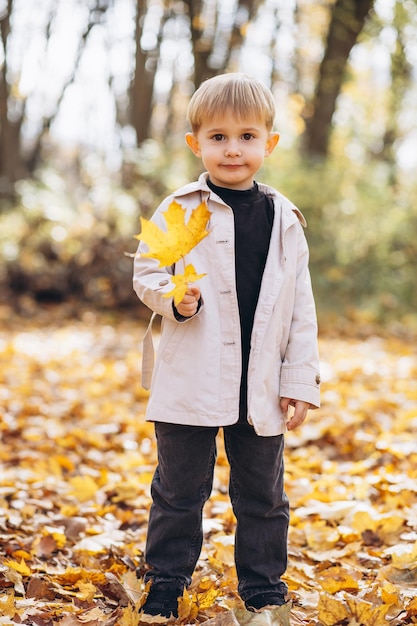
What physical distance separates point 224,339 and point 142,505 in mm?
1544

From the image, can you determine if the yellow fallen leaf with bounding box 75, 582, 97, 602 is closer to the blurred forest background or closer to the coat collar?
the coat collar

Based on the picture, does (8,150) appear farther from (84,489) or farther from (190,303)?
(190,303)

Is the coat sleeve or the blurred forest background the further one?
the blurred forest background

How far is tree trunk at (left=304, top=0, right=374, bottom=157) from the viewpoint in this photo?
8875mm

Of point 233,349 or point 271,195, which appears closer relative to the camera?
point 233,349

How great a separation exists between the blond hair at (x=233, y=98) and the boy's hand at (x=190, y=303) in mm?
554

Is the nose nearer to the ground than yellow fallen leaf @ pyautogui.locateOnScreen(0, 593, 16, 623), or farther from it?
farther from it

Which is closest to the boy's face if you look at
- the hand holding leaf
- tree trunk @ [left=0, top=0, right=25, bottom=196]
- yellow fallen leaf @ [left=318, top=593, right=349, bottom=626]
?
the hand holding leaf

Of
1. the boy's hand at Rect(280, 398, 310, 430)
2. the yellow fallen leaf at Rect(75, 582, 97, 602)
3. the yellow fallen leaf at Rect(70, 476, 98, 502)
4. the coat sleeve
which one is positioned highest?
the coat sleeve

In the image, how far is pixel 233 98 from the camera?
2.22 meters

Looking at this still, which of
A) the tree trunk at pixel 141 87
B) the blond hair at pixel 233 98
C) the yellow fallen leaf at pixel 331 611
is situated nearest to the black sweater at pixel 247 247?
the blond hair at pixel 233 98

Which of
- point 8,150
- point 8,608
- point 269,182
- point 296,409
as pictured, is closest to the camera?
point 8,608

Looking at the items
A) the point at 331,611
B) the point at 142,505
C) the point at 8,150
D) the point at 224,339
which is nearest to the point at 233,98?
the point at 224,339

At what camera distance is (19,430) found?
475cm
